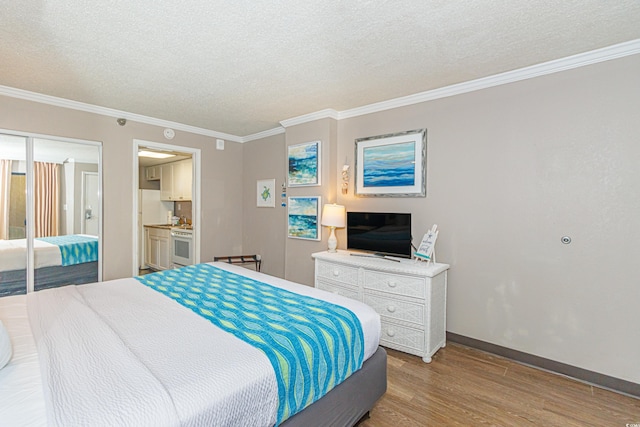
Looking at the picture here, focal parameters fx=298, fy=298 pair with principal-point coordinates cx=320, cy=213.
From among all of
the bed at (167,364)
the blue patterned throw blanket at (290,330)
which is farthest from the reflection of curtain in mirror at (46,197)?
the blue patterned throw blanket at (290,330)

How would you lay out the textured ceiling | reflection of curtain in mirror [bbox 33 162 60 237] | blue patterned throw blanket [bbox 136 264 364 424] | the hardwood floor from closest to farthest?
blue patterned throw blanket [bbox 136 264 364 424] < the textured ceiling < the hardwood floor < reflection of curtain in mirror [bbox 33 162 60 237]

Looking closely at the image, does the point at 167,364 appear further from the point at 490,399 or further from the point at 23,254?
the point at 23,254

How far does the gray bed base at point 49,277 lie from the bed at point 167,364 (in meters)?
A: 1.50

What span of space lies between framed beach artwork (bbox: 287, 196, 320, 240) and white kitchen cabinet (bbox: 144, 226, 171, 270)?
2.89 metres

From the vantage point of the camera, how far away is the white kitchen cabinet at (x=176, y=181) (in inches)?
223

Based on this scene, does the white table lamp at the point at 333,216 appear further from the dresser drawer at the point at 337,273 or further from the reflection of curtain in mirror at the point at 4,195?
the reflection of curtain in mirror at the point at 4,195

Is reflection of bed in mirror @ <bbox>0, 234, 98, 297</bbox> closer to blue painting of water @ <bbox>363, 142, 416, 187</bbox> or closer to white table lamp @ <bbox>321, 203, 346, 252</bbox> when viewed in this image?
white table lamp @ <bbox>321, 203, 346, 252</bbox>

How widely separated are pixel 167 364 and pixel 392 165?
278 centimetres

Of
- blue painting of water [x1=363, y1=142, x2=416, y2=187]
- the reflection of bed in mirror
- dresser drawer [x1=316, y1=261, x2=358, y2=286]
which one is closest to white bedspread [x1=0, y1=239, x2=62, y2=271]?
the reflection of bed in mirror

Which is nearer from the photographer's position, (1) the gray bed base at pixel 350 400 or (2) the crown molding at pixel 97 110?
(1) the gray bed base at pixel 350 400

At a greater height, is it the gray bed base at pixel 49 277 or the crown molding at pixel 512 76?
the crown molding at pixel 512 76

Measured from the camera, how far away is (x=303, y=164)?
3867 millimetres

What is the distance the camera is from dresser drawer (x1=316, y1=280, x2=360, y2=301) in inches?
119

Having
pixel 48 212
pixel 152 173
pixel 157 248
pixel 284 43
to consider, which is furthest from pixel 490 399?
pixel 152 173
